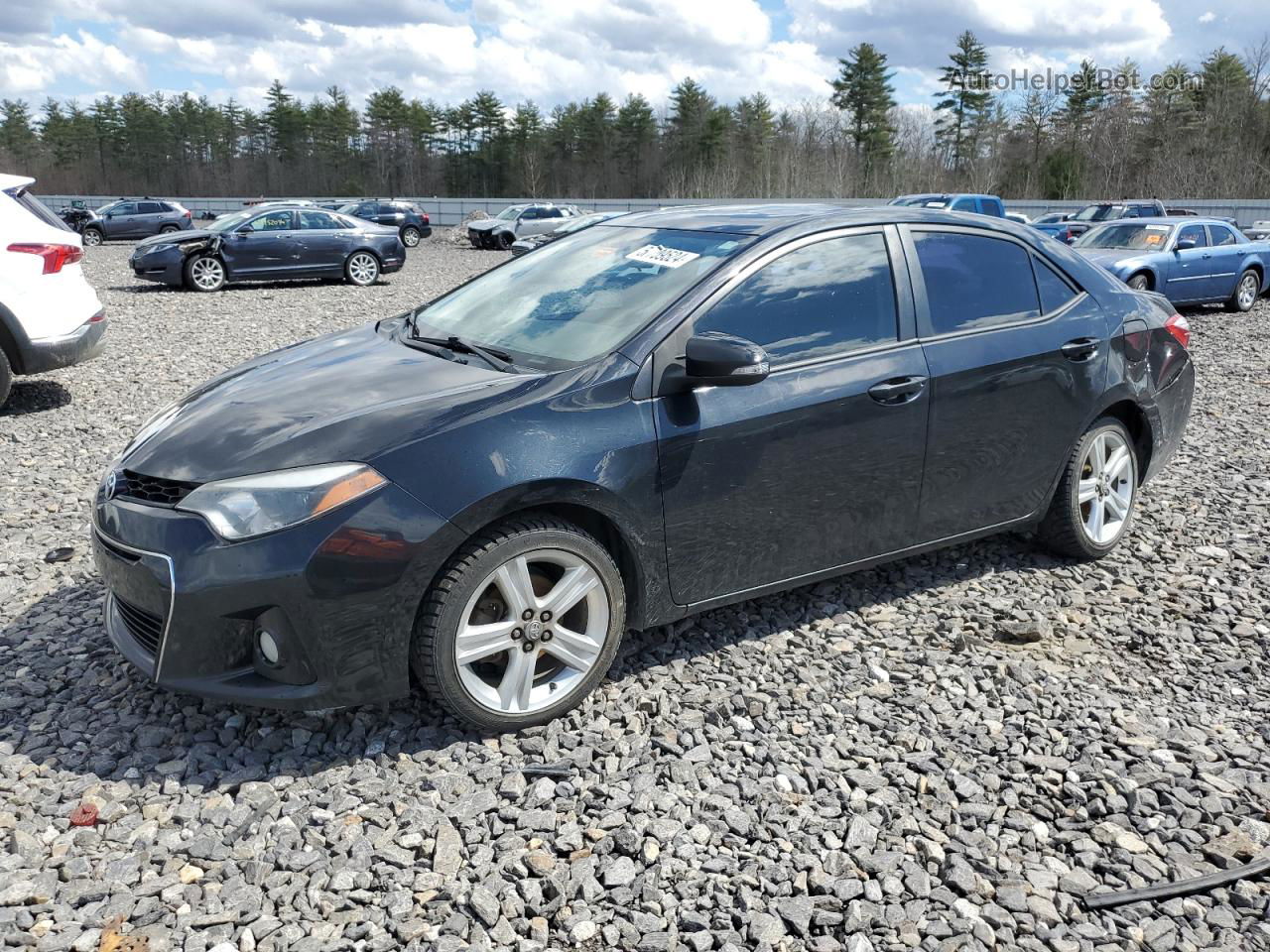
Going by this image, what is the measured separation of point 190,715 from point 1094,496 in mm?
3940

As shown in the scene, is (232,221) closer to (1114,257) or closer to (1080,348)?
(1114,257)

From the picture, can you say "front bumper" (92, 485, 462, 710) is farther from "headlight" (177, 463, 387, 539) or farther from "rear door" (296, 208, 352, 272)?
"rear door" (296, 208, 352, 272)

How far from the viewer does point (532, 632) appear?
3.32m

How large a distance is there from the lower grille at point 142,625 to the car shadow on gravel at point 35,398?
572cm

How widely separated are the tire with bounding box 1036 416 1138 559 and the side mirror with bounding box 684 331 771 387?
1987 mm

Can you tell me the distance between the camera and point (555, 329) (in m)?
3.82

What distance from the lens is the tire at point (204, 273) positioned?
722 inches

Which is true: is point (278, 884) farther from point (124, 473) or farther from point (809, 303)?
point (809, 303)

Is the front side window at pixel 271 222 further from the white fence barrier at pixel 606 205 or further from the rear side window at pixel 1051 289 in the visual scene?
the white fence barrier at pixel 606 205

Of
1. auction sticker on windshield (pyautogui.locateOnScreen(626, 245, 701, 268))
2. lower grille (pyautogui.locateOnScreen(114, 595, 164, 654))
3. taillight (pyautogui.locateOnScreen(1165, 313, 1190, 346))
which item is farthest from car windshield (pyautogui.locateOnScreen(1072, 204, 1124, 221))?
lower grille (pyautogui.locateOnScreen(114, 595, 164, 654))

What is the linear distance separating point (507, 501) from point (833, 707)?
54.7 inches

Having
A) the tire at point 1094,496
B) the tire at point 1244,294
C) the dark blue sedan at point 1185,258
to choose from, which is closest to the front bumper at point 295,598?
the tire at point 1094,496

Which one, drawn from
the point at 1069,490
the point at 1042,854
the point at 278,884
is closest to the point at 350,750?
the point at 278,884

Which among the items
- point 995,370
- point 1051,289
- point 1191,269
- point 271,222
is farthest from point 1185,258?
point 271,222
